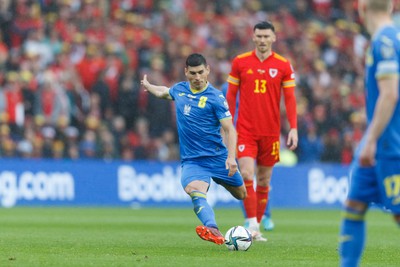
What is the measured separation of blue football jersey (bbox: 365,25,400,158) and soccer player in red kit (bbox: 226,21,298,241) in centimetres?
574

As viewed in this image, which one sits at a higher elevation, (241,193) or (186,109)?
(186,109)

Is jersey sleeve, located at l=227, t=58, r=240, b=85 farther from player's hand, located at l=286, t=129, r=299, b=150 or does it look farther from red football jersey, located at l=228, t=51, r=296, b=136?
player's hand, located at l=286, t=129, r=299, b=150

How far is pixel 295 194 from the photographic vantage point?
23.7m

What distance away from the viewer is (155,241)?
12570 mm

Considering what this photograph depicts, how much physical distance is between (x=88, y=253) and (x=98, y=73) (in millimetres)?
12883

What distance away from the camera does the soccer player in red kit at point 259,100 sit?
1314 centimetres

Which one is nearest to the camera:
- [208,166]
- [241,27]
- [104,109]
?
[208,166]

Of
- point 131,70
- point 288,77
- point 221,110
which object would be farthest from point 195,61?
point 131,70

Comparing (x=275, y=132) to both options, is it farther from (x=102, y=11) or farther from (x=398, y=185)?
(x=102, y=11)

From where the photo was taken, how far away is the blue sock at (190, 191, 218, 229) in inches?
437

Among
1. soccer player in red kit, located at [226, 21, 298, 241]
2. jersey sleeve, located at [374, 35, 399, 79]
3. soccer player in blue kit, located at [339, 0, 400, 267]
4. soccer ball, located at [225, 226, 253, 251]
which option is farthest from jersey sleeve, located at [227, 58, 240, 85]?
jersey sleeve, located at [374, 35, 399, 79]

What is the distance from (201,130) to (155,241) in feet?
5.53

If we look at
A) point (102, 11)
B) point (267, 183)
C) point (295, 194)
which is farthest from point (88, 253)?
point (102, 11)

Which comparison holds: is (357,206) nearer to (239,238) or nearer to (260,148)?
(239,238)
